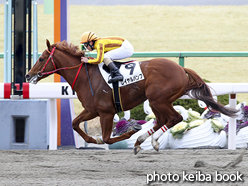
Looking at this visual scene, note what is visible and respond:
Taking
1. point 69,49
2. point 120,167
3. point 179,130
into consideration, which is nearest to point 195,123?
point 179,130

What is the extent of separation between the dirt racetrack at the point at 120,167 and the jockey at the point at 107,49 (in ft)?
3.53

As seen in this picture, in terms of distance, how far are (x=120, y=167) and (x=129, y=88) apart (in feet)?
3.10

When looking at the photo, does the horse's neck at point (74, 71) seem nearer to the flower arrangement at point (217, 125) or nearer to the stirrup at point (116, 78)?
the stirrup at point (116, 78)

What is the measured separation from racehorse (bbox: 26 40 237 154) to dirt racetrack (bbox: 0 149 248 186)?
0.33 metres

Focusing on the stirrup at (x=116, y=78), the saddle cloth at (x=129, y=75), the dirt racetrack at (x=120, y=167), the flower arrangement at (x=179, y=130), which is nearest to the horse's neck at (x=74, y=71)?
the saddle cloth at (x=129, y=75)

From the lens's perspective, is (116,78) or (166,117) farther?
(166,117)

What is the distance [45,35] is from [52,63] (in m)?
14.1

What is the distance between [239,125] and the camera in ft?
20.5

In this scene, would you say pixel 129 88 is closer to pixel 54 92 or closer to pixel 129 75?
pixel 129 75

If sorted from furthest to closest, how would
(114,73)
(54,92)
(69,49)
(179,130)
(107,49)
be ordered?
(179,130)
(54,92)
(69,49)
(107,49)
(114,73)

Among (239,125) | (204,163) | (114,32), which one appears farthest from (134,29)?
(204,163)

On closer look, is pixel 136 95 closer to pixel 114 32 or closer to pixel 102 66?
pixel 102 66

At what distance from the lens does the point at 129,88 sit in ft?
16.1

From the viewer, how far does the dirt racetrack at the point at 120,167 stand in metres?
3.98
